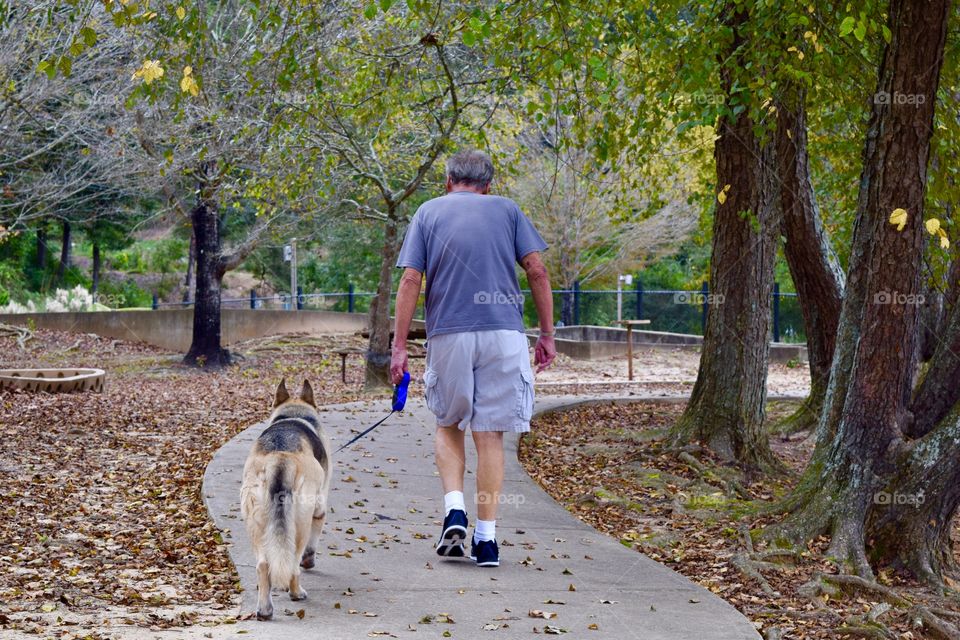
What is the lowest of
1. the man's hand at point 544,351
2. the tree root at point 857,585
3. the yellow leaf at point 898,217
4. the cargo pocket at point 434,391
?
the tree root at point 857,585

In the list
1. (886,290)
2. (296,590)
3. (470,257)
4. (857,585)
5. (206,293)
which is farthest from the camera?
(206,293)

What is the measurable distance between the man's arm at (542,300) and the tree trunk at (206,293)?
57.3 ft

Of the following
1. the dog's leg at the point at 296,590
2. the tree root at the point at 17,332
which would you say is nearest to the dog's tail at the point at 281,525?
the dog's leg at the point at 296,590

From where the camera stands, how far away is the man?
5.84 meters

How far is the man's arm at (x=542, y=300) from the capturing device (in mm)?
5926

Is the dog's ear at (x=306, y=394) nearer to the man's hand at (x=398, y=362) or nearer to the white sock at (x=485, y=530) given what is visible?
the man's hand at (x=398, y=362)

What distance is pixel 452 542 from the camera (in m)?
6.08

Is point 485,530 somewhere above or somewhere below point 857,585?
above

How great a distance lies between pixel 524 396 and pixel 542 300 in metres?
0.51

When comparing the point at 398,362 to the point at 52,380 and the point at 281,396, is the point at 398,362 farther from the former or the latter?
the point at 52,380

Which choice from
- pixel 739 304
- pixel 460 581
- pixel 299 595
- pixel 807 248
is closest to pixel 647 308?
pixel 807 248

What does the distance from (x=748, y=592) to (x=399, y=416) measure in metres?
6.73

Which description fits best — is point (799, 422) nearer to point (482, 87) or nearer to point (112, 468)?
point (482, 87)

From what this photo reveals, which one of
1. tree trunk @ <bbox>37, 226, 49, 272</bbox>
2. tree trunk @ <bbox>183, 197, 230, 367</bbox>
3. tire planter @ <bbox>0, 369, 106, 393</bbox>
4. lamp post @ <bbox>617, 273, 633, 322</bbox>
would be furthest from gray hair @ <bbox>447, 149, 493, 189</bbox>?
tree trunk @ <bbox>37, 226, 49, 272</bbox>
